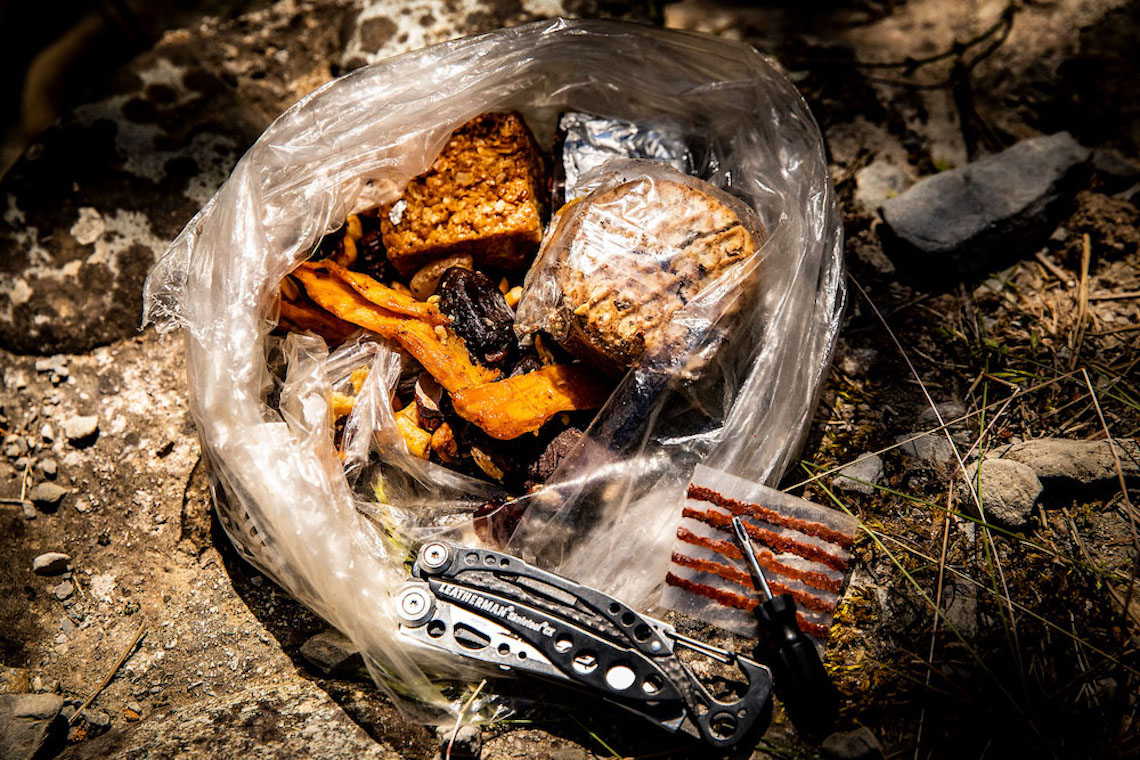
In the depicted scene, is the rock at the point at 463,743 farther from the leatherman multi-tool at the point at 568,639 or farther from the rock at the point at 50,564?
the rock at the point at 50,564

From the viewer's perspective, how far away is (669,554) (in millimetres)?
1531

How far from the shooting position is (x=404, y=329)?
1638 mm

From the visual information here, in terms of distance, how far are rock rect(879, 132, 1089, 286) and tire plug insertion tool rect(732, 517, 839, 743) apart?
3.16 ft

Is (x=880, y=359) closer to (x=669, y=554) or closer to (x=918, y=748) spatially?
(x=669, y=554)

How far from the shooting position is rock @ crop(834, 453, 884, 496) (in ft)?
5.25

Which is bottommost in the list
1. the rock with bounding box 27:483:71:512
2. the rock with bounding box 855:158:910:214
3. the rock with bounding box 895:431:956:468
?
the rock with bounding box 895:431:956:468

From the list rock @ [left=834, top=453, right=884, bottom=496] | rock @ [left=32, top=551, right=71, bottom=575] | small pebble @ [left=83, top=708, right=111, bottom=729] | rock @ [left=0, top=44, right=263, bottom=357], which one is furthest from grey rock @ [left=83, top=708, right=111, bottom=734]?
rock @ [left=834, top=453, right=884, bottom=496]

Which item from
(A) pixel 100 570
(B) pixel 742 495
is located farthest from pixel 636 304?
(A) pixel 100 570

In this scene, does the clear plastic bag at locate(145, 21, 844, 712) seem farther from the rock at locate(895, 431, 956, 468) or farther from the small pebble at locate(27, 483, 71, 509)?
the small pebble at locate(27, 483, 71, 509)

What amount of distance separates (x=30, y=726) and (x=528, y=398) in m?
1.19

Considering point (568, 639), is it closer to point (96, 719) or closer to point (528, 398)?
point (528, 398)

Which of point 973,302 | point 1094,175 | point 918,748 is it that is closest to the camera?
point 918,748

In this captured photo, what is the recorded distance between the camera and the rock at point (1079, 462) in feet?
5.00

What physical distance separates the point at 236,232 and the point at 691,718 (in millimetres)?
1373
